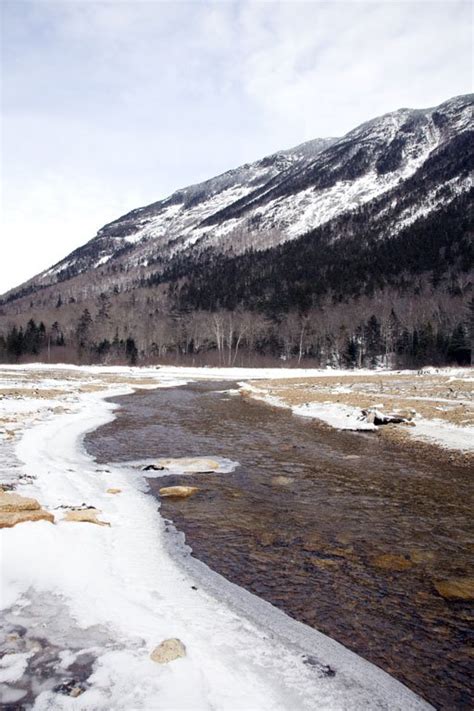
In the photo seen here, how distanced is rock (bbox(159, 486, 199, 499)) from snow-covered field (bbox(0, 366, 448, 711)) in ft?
6.20

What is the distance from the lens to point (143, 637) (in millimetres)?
4430

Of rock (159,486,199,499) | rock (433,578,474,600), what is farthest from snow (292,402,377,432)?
rock (433,578,474,600)

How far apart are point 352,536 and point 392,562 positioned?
1.04m

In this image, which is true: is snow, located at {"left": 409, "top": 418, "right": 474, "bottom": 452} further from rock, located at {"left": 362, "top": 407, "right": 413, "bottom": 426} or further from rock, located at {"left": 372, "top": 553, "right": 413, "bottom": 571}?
rock, located at {"left": 372, "top": 553, "right": 413, "bottom": 571}

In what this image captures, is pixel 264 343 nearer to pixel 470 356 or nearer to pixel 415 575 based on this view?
pixel 470 356

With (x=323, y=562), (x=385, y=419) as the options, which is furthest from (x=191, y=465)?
(x=385, y=419)

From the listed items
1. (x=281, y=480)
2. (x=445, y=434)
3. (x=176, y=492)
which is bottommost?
(x=281, y=480)

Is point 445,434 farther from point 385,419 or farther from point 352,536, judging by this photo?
point 352,536

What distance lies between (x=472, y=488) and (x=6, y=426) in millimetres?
15866

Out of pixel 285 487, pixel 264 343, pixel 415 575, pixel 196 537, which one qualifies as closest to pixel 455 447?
pixel 285 487

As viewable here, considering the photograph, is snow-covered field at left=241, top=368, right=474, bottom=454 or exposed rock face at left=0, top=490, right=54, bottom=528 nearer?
exposed rock face at left=0, top=490, right=54, bottom=528

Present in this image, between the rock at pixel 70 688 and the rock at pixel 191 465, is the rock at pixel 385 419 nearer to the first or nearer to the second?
the rock at pixel 191 465

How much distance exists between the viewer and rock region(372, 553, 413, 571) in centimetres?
659

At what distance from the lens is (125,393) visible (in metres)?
37.1
